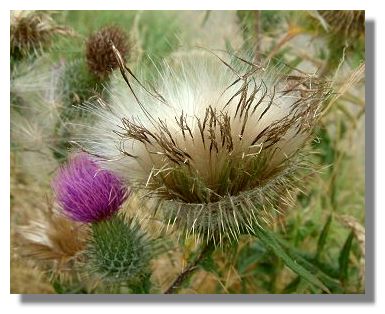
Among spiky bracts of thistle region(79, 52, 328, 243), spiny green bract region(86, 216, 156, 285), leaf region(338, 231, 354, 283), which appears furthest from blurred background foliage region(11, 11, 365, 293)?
spiky bracts of thistle region(79, 52, 328, 243)

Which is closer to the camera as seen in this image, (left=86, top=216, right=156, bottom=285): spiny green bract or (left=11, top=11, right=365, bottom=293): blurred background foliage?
(left=86, top=216, right=156, bottom=285): spiny green bract

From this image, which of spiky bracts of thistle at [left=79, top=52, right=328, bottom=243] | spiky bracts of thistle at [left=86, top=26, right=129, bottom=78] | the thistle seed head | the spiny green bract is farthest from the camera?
the thistle seed head

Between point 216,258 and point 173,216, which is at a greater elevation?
point 173,216

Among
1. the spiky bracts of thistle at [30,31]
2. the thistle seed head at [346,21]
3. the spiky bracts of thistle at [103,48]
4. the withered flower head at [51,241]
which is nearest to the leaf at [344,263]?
the thistle seed head at [346,21]

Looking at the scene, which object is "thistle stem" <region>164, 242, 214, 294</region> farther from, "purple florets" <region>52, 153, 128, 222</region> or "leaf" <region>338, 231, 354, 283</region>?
"leaf" <region>338, 231, 354, 283</region>

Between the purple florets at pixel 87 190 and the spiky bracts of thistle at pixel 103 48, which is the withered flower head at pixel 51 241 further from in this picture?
the spiky bracts of thistle at pixel 103 48
